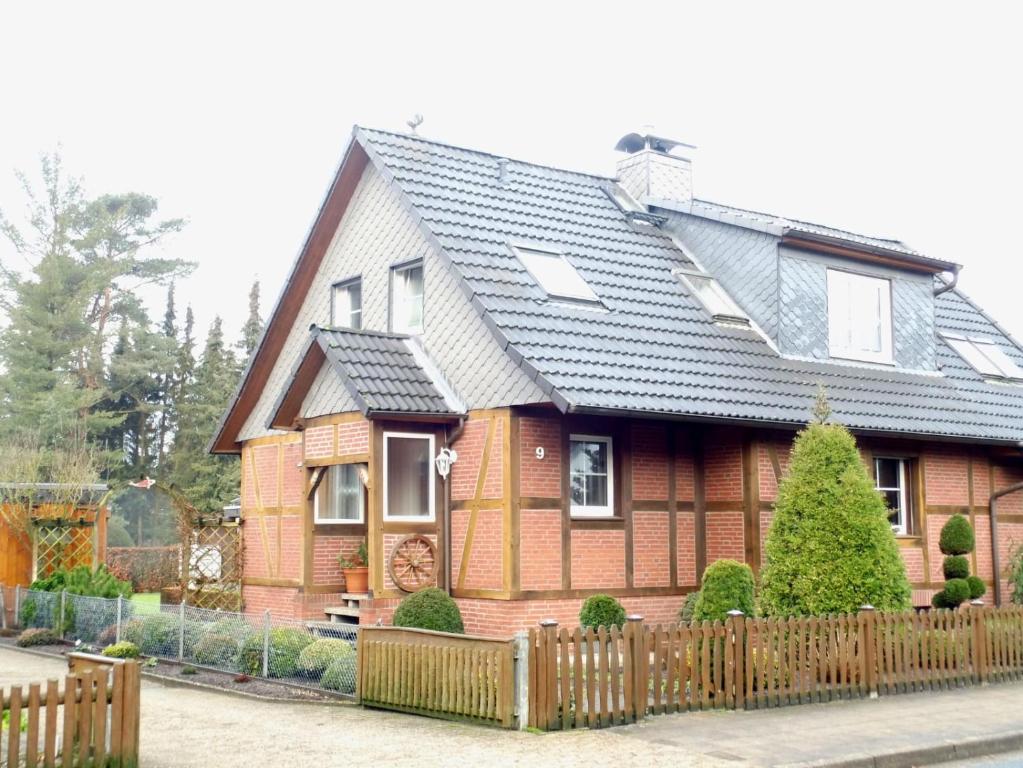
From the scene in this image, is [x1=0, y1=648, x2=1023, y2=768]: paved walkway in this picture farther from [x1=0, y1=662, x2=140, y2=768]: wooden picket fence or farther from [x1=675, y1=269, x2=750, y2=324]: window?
[x1=675, y1=269, x2=750, y2=324]: window

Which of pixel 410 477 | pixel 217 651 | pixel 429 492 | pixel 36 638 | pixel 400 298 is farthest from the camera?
pixel 400 298

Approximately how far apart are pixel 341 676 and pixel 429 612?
7.45 feet

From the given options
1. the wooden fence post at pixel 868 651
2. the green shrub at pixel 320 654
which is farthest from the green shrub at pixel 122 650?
the wooden fence post at pixel 868 651

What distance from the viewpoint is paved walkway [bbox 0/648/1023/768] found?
394 inches

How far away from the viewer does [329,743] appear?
10.7m

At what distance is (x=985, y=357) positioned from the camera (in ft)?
79.0

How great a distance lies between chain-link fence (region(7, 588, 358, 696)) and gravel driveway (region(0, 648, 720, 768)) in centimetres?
112

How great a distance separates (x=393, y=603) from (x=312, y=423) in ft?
10.8

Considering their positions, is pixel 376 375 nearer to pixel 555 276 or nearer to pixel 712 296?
pixel 555 276

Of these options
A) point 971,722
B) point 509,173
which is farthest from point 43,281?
point 971,722

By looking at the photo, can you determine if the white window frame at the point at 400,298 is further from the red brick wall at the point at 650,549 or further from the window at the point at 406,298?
the red brick wall at the point at 650,549

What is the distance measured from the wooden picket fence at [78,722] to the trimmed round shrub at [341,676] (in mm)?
4221

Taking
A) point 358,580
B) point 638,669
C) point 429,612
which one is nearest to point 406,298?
point 358,580

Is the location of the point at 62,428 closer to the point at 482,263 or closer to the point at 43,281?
the point at 43,281
